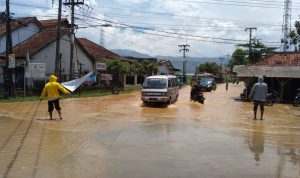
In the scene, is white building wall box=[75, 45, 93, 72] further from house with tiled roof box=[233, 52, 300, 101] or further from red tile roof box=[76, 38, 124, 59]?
house with tiled roof box=[233, 52, 300, 101]

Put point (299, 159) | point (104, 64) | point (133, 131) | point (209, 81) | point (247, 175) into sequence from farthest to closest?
point (209, 81)
point (104, 64)
point (133, 131)
point (299, 159)
point (247, 175)

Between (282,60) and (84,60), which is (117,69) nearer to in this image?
(84,60)

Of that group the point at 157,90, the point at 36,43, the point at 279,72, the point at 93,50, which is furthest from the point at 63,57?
the point at 279,72

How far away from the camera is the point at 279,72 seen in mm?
30797

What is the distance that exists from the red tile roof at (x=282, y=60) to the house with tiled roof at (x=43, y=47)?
1613 cm

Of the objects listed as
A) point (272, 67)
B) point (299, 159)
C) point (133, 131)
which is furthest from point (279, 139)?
point (272, 67)

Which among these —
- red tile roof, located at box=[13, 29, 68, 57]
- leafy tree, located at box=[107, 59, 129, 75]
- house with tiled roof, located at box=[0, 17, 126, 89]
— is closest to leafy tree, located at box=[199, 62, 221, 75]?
house with tiled roof, located at box=[0, 17, 126, 89]

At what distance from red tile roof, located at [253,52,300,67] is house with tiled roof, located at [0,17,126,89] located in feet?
52.9

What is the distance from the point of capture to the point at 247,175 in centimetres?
888

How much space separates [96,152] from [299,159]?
4.93 meters

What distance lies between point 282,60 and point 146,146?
2381cm

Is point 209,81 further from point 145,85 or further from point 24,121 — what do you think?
point 24,121

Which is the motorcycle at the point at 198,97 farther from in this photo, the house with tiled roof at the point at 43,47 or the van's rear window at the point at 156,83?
the house with tiled roof at the point at 43,47

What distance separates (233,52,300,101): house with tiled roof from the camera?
100 feet
